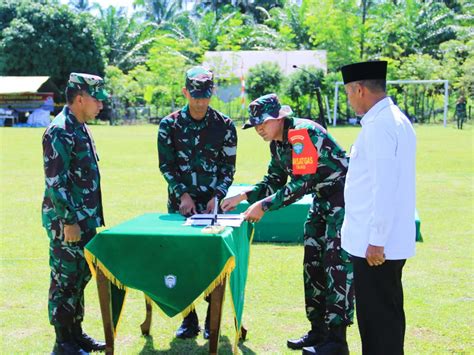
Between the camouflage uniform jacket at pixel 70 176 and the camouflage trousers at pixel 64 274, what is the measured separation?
13cm

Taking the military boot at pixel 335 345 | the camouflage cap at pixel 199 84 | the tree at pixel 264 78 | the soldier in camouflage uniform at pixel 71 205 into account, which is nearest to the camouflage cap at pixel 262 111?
the camouflage cap at pixel 199 84

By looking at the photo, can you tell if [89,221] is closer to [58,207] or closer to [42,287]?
[58,207]

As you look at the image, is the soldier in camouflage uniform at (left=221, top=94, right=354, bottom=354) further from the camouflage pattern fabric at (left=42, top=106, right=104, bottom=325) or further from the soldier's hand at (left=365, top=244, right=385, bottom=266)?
the camouflage pattern fabric at (left=42, top=106, right=104, bottom=325)

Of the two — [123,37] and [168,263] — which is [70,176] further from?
[123,37]

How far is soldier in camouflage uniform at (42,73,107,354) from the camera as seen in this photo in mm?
4395

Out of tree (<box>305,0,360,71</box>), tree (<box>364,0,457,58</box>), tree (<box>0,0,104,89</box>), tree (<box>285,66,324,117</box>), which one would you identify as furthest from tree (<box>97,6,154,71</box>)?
tree (<box>364,0,457,58</box>)

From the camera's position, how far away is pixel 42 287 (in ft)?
21.4

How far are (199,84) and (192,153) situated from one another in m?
0.63

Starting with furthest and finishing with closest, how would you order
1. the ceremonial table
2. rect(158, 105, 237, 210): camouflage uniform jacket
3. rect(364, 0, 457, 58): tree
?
rect(364, 0, 457, 58): tree
rect(158, 105, 237, 210): camouflage uniform jacket
the ceremonial table

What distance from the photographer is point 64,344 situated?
4637 millimetres

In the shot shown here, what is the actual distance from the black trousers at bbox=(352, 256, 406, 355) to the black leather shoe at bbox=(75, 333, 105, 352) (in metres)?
2.21

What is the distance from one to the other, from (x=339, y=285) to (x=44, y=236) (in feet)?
18.4

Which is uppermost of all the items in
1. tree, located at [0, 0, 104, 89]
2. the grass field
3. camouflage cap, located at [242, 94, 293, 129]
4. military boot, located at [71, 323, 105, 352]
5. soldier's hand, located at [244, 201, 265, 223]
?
tree, located at [0, 0, 104, 89]

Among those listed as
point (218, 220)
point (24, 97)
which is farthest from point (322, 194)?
point (24, 97)
